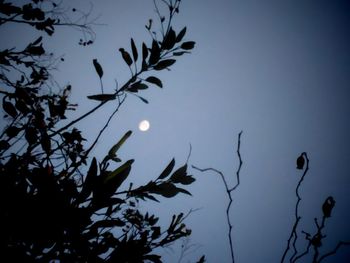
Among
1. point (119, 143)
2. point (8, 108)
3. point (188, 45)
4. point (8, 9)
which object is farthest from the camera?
point (8, 9)

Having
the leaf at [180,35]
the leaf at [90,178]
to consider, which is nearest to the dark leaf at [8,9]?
the leaf at [180,35]

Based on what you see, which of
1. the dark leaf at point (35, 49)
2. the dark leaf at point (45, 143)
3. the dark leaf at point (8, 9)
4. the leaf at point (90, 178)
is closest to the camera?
the leaf at point (90, 178)

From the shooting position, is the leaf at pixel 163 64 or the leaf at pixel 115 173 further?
the leaf at pixel 163 64

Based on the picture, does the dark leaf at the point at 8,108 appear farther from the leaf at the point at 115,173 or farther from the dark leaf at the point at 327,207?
the dark leaf at the point at 327,207

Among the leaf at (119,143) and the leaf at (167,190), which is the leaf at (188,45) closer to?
the leaf at (119,143)

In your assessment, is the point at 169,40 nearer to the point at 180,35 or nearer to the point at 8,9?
the point at 180,35

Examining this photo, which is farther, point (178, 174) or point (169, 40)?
point (169, 40)

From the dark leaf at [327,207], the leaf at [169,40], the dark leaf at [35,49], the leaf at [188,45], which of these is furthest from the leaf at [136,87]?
the dark leaf at [35,49]

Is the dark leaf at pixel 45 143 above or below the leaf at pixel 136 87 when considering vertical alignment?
below

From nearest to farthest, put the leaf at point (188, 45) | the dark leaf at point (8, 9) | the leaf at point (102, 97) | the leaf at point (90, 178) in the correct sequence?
the leaf at point (90, 178) → the leaf at point (102, 97) → the leaf at point (188, 45) → the dark leaf at point (8, 9)

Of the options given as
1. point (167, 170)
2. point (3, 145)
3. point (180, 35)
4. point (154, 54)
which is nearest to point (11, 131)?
point (3, 145)

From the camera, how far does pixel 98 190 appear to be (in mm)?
→ 1004

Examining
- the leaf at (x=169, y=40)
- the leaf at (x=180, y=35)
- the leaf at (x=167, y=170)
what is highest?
the leaf at (x=180, y=35)

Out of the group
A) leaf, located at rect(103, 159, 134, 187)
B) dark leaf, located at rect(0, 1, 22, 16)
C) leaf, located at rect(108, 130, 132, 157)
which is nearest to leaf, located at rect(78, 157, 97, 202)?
leaf, located at rect(103, 159, 134, 187)
